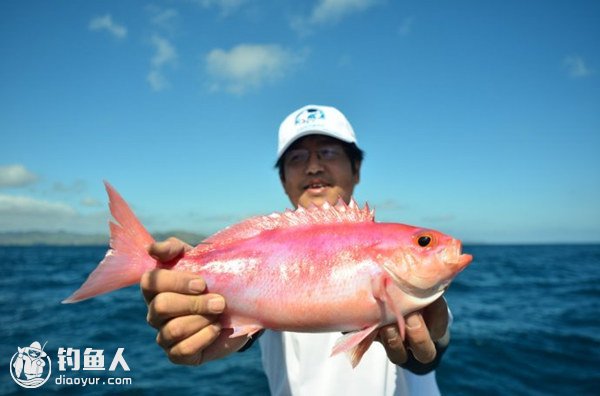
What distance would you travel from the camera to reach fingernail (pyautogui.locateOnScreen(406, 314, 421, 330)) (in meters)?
2.20

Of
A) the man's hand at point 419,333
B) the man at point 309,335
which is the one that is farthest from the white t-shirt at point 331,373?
the man's hand at point 419,333

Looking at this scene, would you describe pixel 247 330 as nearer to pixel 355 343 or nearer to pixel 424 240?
pixel 355 343

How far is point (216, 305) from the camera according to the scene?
2.16m

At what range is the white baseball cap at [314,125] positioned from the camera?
14.2 feet

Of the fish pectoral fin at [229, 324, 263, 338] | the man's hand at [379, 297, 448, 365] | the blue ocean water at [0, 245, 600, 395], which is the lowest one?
the blue ocean water at [0, 245, 600, 395]

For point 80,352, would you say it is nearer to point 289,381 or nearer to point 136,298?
point 289,381

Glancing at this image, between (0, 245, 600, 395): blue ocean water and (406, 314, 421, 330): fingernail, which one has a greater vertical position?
(406, 314, 421, 330): fingernail

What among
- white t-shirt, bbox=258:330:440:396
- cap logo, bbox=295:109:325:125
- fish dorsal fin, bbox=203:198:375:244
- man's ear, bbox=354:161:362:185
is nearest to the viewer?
fish dorsal fin, bbox=203:198:375:244

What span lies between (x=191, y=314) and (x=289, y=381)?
6.65ft

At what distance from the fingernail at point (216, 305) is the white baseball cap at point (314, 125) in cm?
255

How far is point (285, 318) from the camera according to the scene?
6.97 ft

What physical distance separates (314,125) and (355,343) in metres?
2.80

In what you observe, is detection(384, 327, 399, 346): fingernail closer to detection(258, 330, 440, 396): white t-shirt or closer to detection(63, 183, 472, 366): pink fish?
detection(63, 183, 472, 366): pink fish

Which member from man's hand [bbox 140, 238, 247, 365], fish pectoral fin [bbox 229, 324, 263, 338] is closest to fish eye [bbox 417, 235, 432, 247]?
fish pectoral fin [bbox 229, 324, 263, 338]
